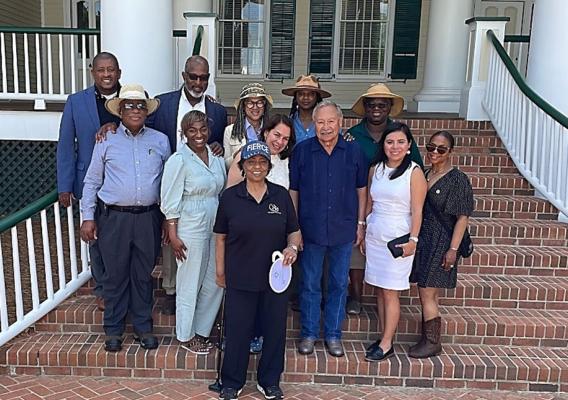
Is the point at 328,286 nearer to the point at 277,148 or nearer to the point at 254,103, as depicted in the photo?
the point at 277,148

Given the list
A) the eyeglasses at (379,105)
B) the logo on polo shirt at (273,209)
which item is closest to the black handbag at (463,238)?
the eyeglasses at (379,105)

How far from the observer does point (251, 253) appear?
9.27 feet

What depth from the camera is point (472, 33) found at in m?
6.36

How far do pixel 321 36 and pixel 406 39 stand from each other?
1.42m

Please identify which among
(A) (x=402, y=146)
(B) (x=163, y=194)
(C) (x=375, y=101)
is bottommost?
(B) (x=163, y=194)

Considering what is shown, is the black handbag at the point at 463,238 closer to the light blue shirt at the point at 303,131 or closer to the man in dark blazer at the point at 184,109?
the light blue shirt at the point at 303,131

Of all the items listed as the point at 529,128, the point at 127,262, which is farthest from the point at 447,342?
the point at 529,128

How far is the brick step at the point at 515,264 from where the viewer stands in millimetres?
4207

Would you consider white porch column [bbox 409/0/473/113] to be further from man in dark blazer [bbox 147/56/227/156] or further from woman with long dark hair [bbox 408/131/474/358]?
man in dark blazer [bbox 147/56/227/156]

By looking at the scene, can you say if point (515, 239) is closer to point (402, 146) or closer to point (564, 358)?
point (564, 358)

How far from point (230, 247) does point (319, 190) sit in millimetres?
646

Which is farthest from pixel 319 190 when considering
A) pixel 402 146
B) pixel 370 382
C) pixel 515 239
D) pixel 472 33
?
pixel 472 33

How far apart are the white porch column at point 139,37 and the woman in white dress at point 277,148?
2294mm

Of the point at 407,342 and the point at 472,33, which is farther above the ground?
the point at 472,33
